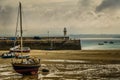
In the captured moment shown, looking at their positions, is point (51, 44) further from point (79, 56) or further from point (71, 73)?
point (71, 73)

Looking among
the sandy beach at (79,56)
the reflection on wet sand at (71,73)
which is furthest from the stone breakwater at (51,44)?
the reflection on wet sand at (71,73)

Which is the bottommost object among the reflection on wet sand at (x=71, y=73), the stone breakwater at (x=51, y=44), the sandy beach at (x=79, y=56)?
the reflection on wet sand at (x=71, y=73)

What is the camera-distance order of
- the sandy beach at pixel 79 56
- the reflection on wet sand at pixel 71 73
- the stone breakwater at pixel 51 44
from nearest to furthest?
the reflection on wet sand at pixel 71 73
the sandy beach at pixel 79 56
the stone breakwater at pixel 51 44

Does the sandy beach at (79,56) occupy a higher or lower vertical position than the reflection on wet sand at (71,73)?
higher

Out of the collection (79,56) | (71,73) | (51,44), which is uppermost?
(51,44)

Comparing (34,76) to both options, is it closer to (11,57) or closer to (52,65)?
(52,65)

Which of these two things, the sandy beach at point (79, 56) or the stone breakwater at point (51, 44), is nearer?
the sandy beach at point (79, 56)

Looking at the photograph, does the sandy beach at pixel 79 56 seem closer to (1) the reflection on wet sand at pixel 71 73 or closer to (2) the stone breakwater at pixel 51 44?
(1) the reflection on wet sand at pixel 71 73

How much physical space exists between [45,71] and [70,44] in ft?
174

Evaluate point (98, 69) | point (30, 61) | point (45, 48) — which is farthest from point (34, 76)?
point (45, 48)

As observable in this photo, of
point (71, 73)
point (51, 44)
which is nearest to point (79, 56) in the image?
point (51, 44)

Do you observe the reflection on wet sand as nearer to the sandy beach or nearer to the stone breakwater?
the sandy beach

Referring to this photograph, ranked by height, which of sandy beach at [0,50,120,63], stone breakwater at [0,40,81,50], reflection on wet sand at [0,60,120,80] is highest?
stone breakwater at [0,40,81,50]

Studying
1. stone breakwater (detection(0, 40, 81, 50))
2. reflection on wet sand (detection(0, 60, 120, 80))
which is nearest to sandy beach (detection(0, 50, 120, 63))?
reflection on wet sand (detection(0, 60, 120, 80))
